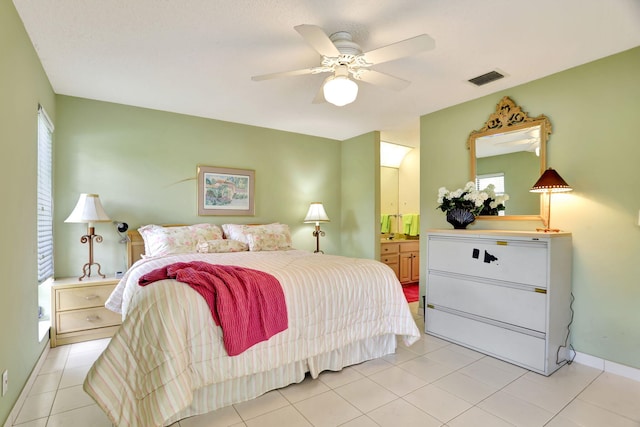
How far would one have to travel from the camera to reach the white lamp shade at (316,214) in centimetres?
458

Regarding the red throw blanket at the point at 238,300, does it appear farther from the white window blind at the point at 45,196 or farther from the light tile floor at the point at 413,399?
the white window blind at the point at 45,196

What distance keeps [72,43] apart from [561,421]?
4.05 meters

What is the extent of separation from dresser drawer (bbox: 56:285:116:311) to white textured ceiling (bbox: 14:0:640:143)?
1.95 m

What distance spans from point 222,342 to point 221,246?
5.72 ft

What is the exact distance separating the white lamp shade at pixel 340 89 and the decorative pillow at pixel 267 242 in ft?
6.71

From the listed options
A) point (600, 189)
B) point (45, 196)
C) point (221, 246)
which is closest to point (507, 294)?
point (600, 189)

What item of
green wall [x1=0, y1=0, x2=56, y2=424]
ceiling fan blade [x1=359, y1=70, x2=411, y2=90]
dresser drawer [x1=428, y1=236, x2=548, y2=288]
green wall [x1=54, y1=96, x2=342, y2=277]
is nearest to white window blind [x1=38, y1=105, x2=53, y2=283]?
green wall [x1=54, y1=96, x2=342, y2=277]

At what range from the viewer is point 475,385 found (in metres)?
2.23

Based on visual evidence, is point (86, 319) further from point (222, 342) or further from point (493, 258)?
point (493, 258)

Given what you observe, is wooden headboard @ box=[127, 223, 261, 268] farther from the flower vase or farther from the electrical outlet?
the flower vase

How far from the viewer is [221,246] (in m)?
3.47

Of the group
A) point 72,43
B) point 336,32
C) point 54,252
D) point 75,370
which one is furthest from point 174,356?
point 54,252

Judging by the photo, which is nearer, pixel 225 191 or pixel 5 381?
pixel 5 381

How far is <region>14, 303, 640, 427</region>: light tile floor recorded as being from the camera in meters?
1.84
